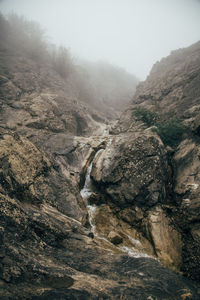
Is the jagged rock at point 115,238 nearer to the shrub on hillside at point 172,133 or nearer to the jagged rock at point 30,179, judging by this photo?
the jagged rock at point 30,179

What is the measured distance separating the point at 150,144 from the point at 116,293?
9.59m

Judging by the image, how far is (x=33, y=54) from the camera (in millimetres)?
31062

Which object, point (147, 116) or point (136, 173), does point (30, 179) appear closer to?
point (136, 173)

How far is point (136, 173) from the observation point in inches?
438

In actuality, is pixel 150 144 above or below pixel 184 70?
below

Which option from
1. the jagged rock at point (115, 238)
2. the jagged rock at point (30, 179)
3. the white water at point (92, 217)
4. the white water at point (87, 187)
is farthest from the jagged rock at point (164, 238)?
the white water at point (87, 187)

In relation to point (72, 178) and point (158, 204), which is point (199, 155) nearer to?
point (158, 204)

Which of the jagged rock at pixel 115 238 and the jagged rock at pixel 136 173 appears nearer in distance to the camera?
the jagged rock at pixel 115 238

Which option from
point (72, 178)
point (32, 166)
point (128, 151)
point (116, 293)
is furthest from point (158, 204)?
point (32, 166)

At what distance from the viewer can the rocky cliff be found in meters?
3.91

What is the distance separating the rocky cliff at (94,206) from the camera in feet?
12.8

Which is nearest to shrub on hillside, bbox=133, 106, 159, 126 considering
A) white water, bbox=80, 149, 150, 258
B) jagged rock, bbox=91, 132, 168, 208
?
jagged rock, bbox=91, 132, 168, 208

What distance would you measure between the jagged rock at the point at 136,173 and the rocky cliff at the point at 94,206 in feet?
0.23

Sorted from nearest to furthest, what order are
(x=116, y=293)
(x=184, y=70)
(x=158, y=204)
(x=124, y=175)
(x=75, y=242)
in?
(x=116, y=293) → (x=75, y=242) → (x=158, y=204) → (x=124, y=175) → (x=184, y=70)
